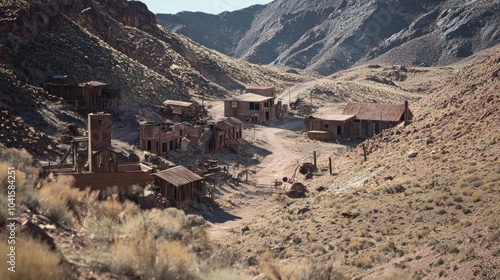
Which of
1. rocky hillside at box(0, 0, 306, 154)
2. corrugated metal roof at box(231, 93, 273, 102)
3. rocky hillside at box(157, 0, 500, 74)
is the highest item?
rocky hillside at box(157, 0, 500, 74)

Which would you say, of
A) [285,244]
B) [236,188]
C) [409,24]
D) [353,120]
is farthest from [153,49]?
[409,24]

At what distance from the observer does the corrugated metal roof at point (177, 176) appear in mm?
33694

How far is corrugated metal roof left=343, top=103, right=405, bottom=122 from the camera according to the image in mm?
58375

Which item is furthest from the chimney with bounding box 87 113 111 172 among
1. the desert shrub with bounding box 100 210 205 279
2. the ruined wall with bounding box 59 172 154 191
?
the desert shrub with bounding box 100 210 205 279

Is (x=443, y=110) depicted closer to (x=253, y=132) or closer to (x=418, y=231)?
(x=418, y=231)

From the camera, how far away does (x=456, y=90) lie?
4359 centimetres

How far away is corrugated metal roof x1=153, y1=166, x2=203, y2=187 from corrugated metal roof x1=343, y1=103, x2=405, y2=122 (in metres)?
27.1

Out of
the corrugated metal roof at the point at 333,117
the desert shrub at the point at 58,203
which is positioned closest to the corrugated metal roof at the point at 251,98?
the corrugated metal roof at the point at 333,117

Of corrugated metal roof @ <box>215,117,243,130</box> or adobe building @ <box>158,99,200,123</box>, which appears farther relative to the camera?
adobe building @ <box>158,99,200,123</box>

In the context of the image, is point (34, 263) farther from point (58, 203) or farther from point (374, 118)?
point (374, 118)

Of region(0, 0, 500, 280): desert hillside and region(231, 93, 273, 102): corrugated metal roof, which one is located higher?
region(231, 93, 273, 102): corrugated metal roof

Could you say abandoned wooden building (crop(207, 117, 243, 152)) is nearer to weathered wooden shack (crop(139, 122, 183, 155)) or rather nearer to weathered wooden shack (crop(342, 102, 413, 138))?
weathered wooden shack (crop(139, 122, 183, 155))

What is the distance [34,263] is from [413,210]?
721 inches

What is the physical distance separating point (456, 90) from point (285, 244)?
79.1ft
